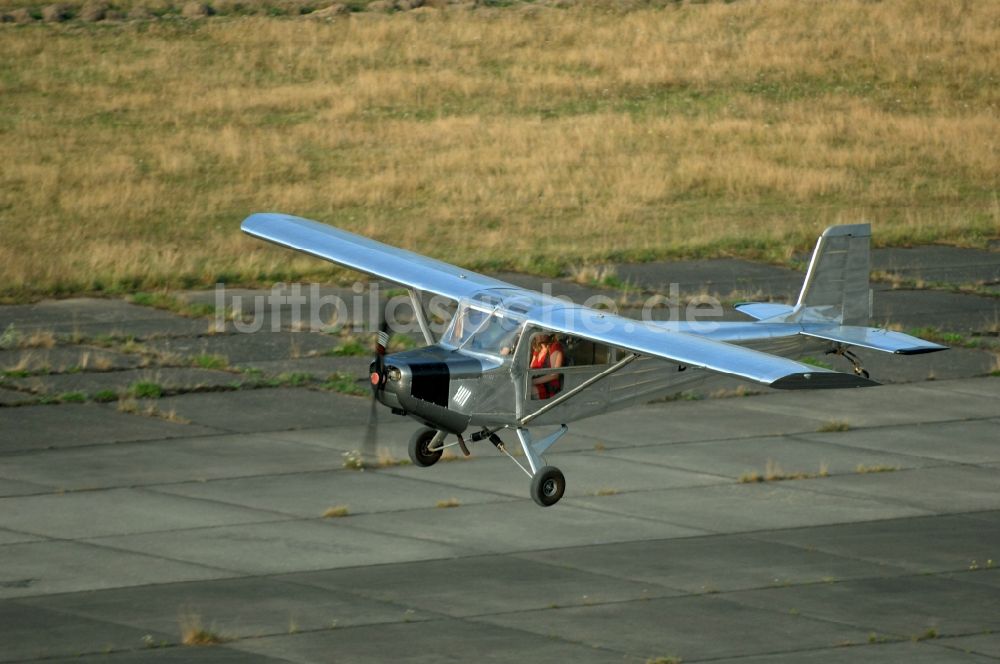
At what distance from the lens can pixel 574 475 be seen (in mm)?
19062

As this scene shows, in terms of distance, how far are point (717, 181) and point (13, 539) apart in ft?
89.6

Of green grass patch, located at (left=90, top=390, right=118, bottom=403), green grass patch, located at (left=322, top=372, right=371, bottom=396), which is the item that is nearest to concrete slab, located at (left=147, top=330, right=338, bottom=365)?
green grass patch, located at (left=322, top=372, right=371, bottom=396)

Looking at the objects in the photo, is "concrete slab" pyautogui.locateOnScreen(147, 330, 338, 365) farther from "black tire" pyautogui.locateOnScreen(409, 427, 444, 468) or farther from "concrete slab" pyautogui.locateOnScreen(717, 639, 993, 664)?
"concrete slab" pyautogui.locateOnScreen(717, 639, 993, 664)

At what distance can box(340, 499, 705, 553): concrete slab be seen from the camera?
16625 mm

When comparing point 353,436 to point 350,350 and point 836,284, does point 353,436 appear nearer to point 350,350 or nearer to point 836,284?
point 350,350

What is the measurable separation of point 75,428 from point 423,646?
8.97 m

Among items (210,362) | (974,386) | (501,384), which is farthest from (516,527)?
(974,386)

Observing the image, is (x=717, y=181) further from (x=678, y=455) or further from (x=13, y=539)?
(x=13, y=539)

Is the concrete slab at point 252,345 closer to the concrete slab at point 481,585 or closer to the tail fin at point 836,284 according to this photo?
the tail fin at point 836,284

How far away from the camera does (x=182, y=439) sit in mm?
20547

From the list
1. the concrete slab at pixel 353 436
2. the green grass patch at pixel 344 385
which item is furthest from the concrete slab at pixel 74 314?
the concrete slab at pixel 353 436

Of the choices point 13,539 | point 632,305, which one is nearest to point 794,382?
point 13,539

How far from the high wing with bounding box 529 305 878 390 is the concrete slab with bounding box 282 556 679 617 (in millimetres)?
2199

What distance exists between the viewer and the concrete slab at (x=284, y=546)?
52.1 feet
